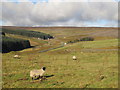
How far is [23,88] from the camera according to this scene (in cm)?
1305

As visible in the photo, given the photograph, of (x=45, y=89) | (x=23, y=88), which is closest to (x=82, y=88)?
(x=45, y=89)

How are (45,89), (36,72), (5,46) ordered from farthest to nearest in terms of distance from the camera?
(5,46)
(36,72)
(45,89)

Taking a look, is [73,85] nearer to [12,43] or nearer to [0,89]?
[0,89]

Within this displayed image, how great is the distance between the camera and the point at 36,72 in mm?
16047

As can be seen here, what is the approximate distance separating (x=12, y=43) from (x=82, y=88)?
417 ft

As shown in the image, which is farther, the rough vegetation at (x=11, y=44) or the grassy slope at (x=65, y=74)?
the rough vegetation at (x=11, y=44)

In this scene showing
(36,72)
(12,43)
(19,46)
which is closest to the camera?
(36,72)

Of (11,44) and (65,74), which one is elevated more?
(65,74)

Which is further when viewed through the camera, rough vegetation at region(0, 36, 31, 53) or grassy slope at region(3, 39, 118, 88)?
Result: rough vegetation at region(0, 36, 31, 53)

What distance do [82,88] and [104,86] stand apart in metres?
2.12

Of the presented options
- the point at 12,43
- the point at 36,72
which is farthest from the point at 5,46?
the point at 36,72

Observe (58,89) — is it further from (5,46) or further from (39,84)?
(5,46)

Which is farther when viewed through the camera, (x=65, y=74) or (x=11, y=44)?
(x=11, y=44)

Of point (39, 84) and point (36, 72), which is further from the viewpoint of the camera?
point (36, 72)
